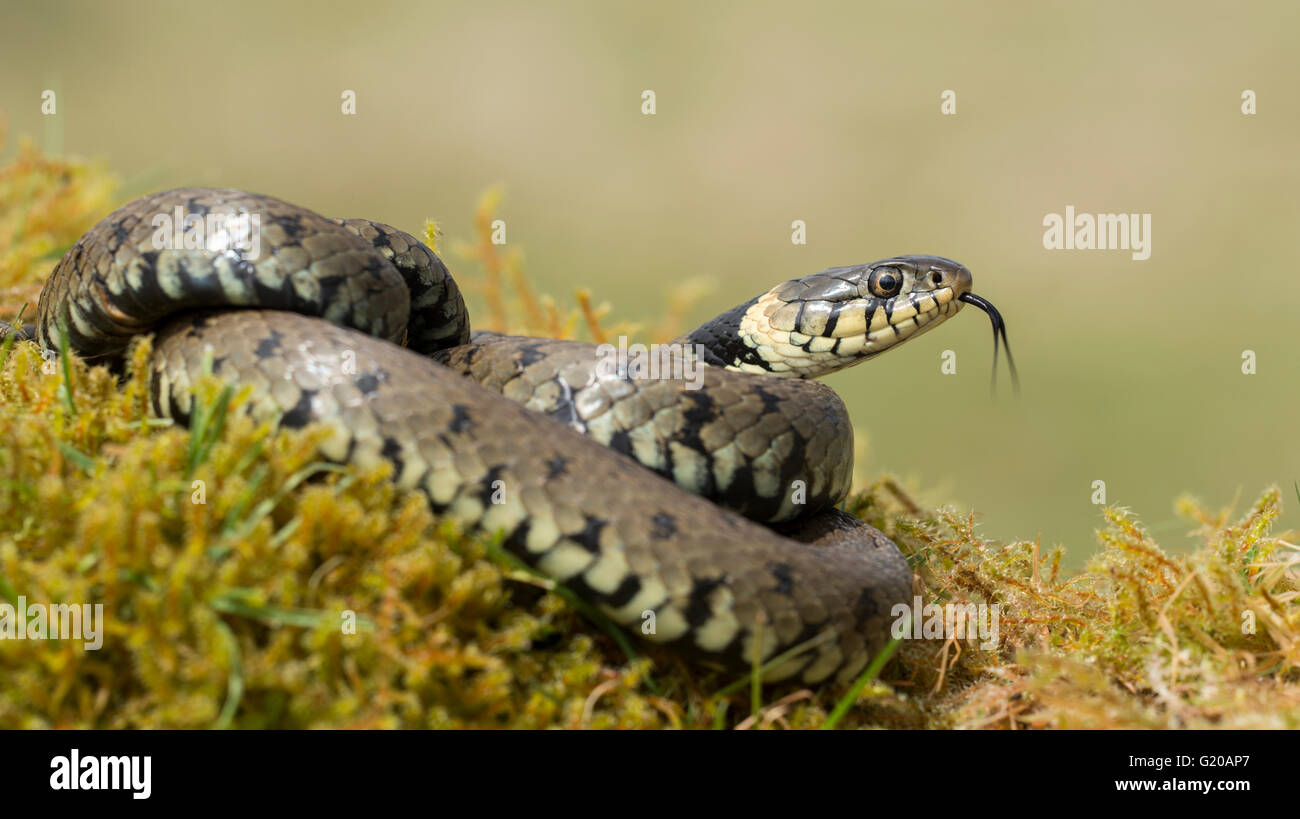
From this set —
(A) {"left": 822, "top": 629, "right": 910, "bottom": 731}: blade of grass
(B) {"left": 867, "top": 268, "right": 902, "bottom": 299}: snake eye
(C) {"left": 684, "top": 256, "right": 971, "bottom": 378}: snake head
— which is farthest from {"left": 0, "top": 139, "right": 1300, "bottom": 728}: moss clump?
(B) {"left": 867, "top": 268, "right": 902, "bottom": 299}: snake eye

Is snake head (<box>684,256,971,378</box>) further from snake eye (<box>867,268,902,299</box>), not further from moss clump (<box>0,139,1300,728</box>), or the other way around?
moss clump (<box>0,139,1300,728</box>)

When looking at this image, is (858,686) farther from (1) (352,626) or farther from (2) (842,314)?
(2) (842,314)

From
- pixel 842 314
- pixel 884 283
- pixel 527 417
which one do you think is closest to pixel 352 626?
pixel 527 417
